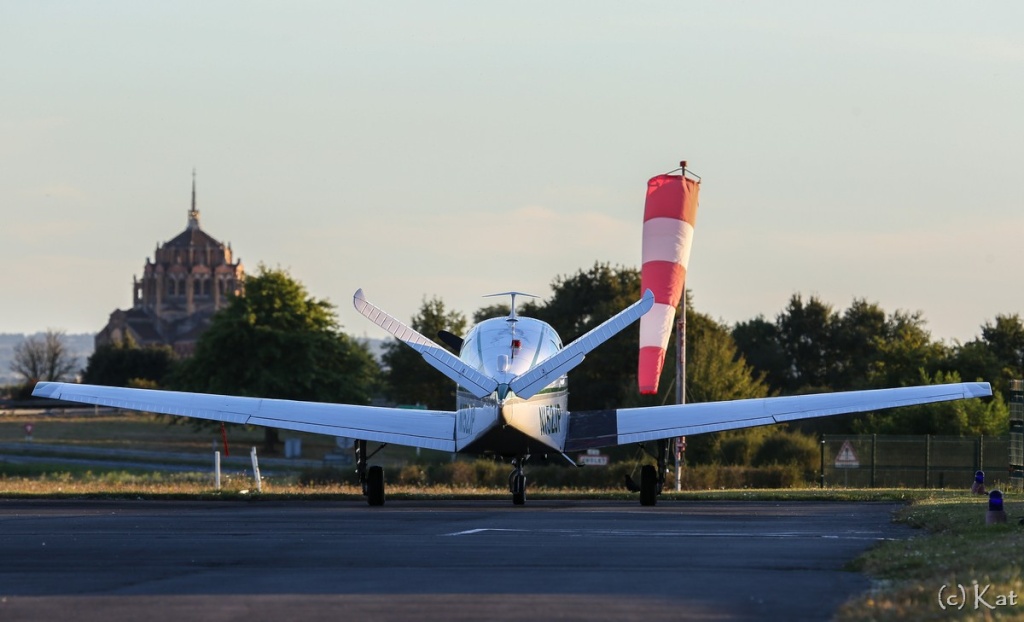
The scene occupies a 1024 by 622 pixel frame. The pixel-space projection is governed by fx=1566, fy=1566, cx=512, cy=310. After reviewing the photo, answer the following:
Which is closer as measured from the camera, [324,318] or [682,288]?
[682,288]

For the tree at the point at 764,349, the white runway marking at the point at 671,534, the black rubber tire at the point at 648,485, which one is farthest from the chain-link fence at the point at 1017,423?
the tree at the point at 764,349

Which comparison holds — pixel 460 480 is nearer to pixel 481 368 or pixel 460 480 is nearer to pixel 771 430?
pixel 771 430

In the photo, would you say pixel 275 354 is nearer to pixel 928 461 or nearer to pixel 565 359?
pixel 928 461

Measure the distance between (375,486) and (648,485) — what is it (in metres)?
4.54

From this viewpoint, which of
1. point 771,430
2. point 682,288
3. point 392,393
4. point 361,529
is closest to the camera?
point 361,529

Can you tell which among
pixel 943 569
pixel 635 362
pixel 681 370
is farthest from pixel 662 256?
pixel 635 362

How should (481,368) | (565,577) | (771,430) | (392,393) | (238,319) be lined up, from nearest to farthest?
(565,577) → (481,368) → (771,430) → (238,319) → (392,393)

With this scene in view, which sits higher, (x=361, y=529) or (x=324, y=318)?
(x=324, y=318)

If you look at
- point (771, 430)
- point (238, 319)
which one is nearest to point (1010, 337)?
point (771, 430)

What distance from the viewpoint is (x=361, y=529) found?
18.8 meters

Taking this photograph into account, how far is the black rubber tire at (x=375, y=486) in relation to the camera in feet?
85.4

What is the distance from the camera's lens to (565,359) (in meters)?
23.2

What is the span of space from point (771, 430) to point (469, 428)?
35370 millimetres

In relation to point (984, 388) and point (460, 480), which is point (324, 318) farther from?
point (984, 388)
